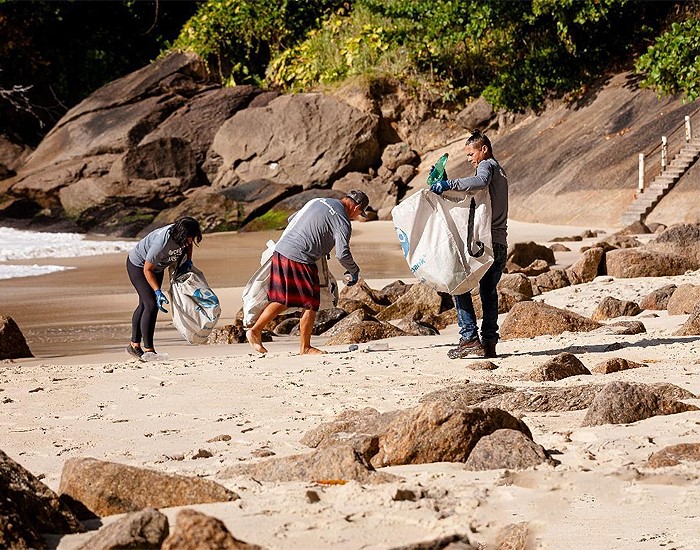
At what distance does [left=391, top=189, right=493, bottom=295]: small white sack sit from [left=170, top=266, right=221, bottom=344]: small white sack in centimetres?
187

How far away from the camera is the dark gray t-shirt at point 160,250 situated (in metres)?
8.67

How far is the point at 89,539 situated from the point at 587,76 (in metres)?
24.4

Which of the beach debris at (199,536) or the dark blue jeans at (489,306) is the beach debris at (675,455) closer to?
the beach debris at (199,536)

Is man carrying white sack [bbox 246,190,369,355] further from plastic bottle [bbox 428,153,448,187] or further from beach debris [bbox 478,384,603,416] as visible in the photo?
beach debris [bbox 478,384,603,416]

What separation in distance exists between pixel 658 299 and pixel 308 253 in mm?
3428

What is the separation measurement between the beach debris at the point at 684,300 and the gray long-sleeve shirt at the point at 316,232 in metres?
2.82

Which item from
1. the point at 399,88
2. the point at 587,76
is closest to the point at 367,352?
the point at 587,76

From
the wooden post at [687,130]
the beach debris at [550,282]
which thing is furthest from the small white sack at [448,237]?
the wooden post at [687,130]

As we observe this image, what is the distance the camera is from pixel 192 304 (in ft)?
29.1

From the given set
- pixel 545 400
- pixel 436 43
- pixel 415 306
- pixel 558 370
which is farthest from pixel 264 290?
pixel 436 43

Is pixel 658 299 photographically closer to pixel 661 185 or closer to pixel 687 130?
pixel 661 185

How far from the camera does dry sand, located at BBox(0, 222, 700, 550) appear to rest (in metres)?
3.62

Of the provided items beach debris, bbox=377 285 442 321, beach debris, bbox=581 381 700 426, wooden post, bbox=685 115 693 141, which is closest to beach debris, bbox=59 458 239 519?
beach debris, bbox=581 381 700 426

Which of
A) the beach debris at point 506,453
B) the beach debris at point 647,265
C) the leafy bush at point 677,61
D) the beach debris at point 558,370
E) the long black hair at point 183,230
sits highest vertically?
the leafy bush at point 677,61
